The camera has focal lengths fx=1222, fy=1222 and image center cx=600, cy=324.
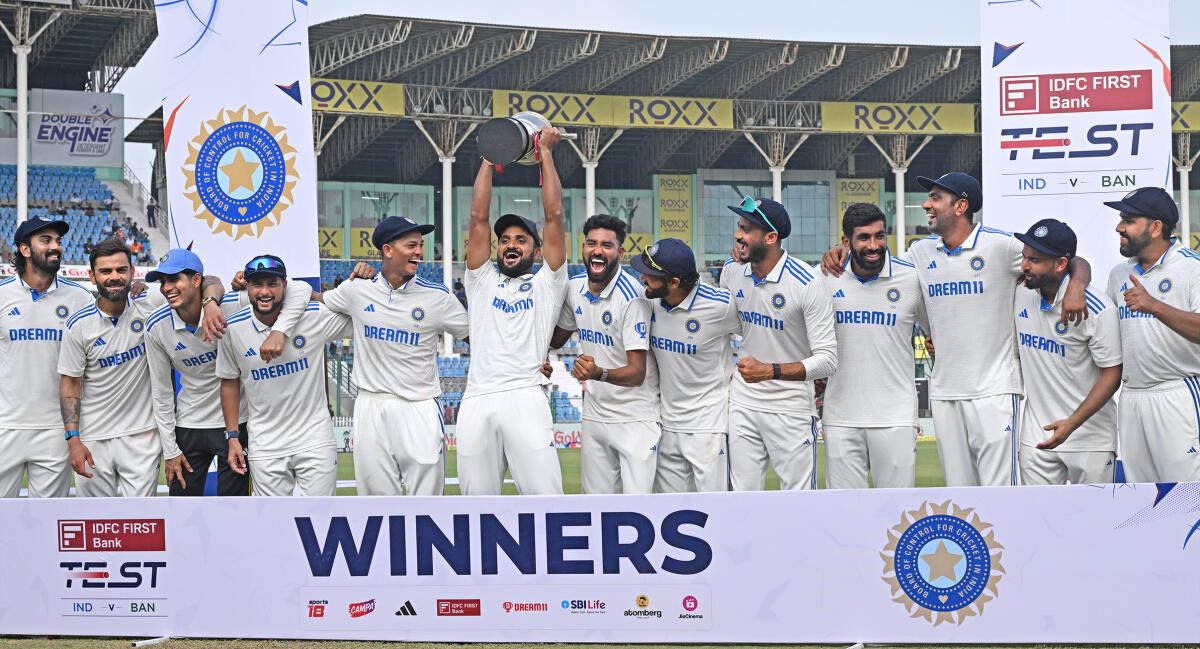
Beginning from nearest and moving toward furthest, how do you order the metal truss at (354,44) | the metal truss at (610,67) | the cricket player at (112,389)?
the cricket player at (112,389) → the metal truss at (354,44) → the metal truss at (610,67)

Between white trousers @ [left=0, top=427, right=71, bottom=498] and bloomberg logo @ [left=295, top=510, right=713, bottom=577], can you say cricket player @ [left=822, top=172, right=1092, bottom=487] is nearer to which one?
bloomberg logo @ [left=295, top=510, right=713, bottom=577]

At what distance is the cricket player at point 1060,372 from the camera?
6477mm

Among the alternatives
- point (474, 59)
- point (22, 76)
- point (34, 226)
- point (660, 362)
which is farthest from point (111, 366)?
point (474, 59)

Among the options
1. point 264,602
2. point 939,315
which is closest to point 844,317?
point 939,315

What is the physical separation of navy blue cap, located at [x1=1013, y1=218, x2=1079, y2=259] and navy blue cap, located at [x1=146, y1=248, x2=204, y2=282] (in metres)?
4.75

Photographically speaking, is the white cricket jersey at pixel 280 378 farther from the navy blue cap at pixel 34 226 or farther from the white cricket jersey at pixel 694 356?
the white cricket jersey at pixel 694 356

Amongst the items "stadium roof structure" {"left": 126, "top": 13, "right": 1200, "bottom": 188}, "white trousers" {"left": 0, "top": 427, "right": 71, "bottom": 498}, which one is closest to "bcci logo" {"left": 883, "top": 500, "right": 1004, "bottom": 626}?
"white trousers" {"left": 0, "top": 427, "right": 71, "bottom": 498}

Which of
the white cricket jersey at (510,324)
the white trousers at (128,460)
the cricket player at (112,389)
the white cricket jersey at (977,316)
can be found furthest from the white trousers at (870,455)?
the white trousers at (128,460)

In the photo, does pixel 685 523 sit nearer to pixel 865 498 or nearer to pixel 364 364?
pixel 865 498

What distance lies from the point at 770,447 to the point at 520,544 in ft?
6.04

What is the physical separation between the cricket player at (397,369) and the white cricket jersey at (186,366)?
447 millimetres

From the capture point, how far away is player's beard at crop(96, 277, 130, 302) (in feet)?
24.0

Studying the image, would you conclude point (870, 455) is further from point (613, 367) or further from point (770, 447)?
point (613, 367)

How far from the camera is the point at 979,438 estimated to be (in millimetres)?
6863
